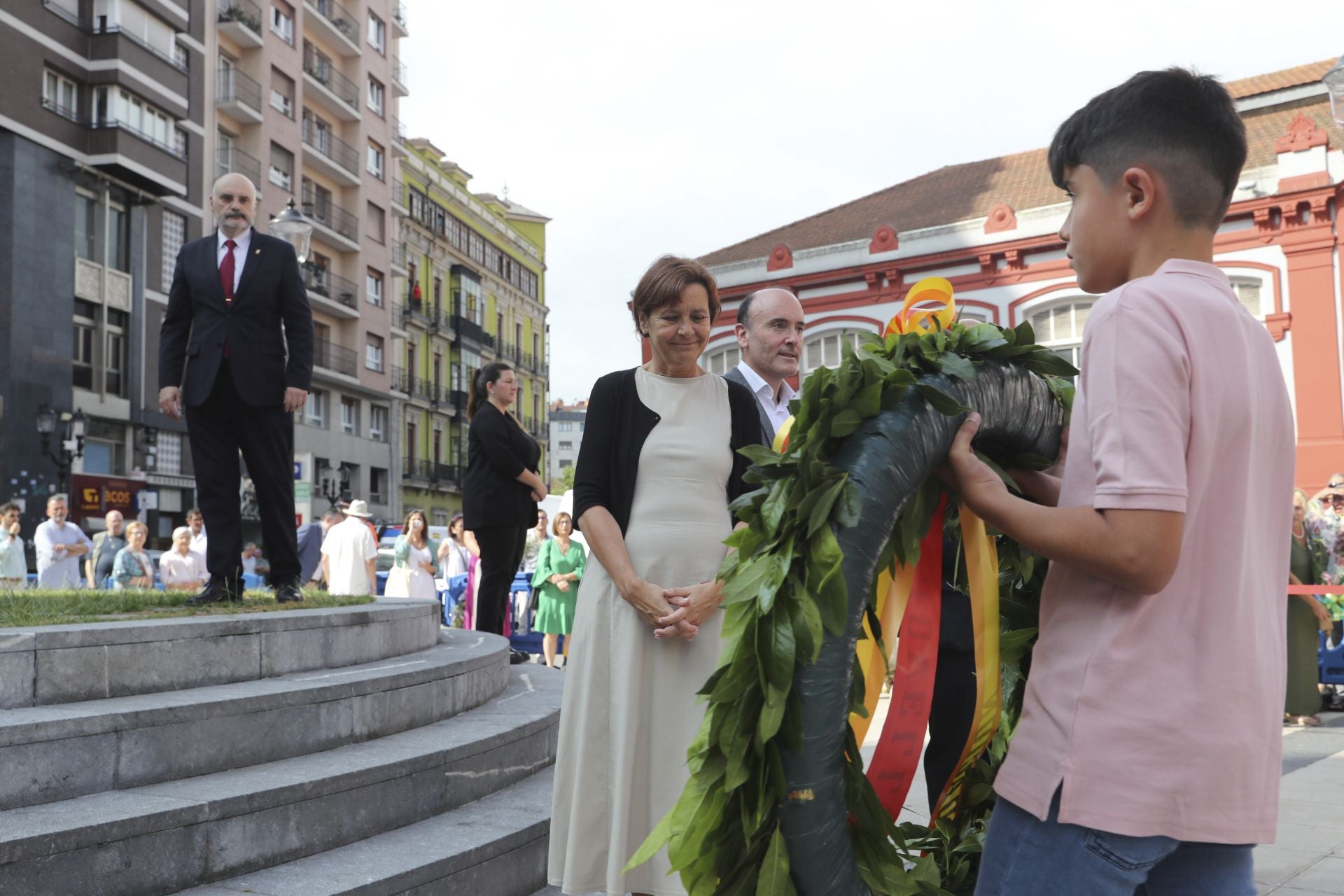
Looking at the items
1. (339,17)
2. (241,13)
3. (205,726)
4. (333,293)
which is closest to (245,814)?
(205,726)

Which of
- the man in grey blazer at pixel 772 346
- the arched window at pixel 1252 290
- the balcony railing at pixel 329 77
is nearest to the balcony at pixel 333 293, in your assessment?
the balcony railing at pixel 329 77

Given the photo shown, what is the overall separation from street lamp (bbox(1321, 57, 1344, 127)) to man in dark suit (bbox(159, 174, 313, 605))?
7.48 metres

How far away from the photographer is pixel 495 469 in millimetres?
7133

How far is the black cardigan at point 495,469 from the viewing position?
278 inches

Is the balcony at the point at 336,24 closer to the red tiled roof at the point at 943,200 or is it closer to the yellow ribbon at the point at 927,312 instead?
the red tiled roof at the point at 943,200

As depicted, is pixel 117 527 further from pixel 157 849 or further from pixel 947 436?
pixel 947 436

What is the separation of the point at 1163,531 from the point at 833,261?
94.4 feet

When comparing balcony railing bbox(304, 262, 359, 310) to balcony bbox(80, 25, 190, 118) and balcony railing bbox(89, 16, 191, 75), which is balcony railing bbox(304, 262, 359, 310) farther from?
balcony railing bbox(89, 16, 191, 75)

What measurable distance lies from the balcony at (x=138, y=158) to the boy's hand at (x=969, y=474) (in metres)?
34.8

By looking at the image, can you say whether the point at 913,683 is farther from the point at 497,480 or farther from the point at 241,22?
the point at 241,22

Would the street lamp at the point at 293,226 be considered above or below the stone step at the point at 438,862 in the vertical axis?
above

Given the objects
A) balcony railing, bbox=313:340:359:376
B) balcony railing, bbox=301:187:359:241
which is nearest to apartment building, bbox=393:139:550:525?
balcony railing, bbox=313:340:359:376

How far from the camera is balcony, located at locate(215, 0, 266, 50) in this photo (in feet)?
129

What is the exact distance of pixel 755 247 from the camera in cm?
3300
